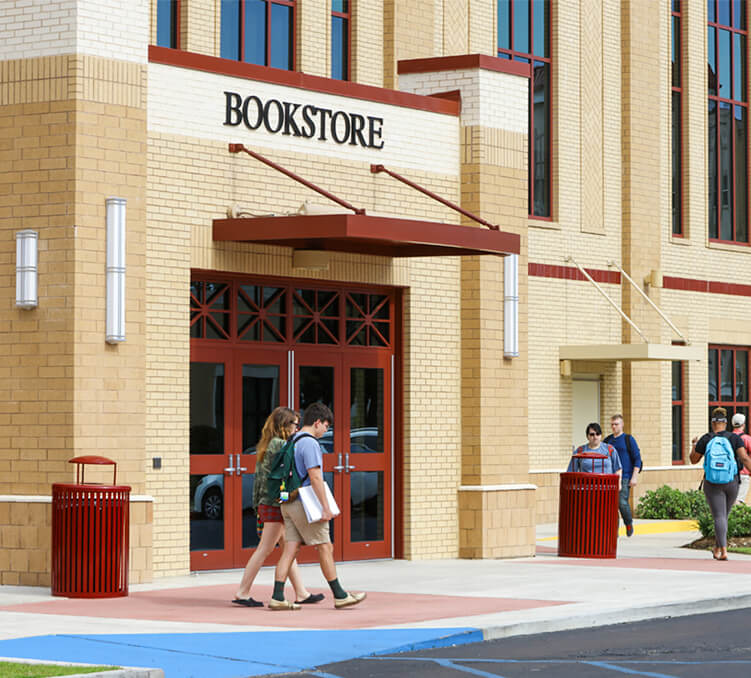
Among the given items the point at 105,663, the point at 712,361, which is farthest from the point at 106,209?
the point at 712,361

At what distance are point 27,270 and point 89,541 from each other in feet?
9.16

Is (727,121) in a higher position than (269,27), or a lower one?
higher

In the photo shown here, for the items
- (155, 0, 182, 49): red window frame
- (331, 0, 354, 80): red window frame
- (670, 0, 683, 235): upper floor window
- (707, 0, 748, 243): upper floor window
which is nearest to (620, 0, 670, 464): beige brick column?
(670, 0, 683, 235): upper floor window

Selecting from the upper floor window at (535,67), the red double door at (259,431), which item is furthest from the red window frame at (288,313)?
the upper floor window at (535,67)

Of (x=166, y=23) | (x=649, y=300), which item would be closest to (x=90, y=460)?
(x=166, y=23)

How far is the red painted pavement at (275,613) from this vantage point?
1254 cm

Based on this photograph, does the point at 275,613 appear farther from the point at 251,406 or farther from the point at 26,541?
the point at 251,406

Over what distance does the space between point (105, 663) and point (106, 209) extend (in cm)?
634

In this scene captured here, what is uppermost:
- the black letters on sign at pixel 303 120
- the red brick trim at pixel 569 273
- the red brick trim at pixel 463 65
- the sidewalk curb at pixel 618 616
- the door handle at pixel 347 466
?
the red brick trim at pixel 463 65

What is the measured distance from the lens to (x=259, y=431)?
17.2 metres

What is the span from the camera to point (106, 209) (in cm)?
1535

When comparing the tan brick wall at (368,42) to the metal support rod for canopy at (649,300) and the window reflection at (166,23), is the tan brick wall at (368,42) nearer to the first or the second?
the window reflection at (166,23)

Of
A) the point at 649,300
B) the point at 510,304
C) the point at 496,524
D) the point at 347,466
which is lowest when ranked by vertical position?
the point at 496,524

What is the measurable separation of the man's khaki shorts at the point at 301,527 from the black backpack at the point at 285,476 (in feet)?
0.28
